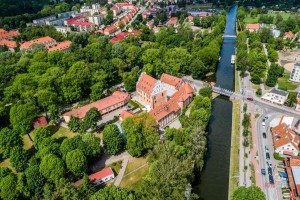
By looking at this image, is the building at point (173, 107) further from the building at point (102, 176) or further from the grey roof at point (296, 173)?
the grey roof at point (296, 173)

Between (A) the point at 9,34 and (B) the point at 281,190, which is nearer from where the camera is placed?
(B) the point at 281,190

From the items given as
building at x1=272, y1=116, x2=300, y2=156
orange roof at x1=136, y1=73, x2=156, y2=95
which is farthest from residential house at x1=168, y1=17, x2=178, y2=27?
building at x1=272, y1=116, x2=300, y2=156

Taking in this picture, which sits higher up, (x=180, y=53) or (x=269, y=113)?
(x=180, y=53)

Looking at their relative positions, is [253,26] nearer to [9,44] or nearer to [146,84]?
[146,84]

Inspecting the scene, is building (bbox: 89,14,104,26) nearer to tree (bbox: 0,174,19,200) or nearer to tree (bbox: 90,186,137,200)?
tree (bbox: 0,174,19,200)

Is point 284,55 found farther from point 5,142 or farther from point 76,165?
point 5,142

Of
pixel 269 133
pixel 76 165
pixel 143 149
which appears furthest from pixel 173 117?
pixel 76 165
